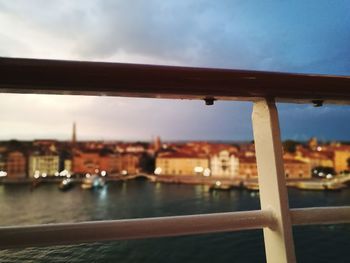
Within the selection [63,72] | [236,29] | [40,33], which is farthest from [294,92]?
[40,33]

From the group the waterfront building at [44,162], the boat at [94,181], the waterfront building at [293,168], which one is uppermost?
the waterfront building at [44,162]

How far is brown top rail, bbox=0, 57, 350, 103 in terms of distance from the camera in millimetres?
524

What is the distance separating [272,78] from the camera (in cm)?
68

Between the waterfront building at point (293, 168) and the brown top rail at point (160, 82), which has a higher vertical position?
the brown top rail at point (160, 82)

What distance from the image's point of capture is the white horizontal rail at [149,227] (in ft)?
1.72

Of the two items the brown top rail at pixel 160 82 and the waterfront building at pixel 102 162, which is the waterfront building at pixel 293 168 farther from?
the waterfront building at pixel 102 162

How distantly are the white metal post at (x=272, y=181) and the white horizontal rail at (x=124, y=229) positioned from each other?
0.06 m

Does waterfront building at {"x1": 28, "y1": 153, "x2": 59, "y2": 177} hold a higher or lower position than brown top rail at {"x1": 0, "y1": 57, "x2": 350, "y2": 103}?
lower

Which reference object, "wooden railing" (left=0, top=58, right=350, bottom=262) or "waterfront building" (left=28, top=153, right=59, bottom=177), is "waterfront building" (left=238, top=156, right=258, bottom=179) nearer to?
"wooden railing" (left=0, top=58, right=350, bottom=262)

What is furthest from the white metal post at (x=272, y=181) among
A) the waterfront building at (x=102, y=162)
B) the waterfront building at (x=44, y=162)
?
the waterfront building at (x=102, y=162)

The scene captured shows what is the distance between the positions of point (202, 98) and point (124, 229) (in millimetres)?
313

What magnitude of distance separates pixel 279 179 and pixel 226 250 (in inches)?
15.0

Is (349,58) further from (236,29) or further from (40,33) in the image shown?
(40,33)

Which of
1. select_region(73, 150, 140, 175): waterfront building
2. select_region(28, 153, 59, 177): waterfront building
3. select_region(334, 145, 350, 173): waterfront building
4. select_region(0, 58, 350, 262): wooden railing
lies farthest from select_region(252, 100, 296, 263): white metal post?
select_region(334, 145, 350, 173): waterfront building
